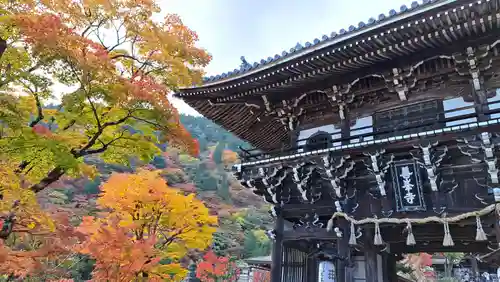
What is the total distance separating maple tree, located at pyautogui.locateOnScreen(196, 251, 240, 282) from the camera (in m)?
24.3

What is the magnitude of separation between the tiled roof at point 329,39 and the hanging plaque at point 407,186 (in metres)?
3.19

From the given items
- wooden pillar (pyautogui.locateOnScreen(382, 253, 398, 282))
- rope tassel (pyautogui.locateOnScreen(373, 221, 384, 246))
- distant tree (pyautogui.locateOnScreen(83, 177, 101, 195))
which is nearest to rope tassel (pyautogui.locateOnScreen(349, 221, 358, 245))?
rope tassel (pyautogui.locateOnScreen(373, 221, 384, 246))

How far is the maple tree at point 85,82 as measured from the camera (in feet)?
20.3

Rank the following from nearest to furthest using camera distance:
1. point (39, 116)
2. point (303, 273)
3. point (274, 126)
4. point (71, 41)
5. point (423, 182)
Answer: point (71, 41)
point (39, 116)
point (423, 182)
point (303, 273)
point (274, 126)

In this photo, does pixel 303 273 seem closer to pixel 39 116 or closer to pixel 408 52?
pixel 408 52

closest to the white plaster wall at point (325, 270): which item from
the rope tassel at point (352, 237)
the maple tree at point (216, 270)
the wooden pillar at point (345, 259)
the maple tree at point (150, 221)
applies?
the wooden pillar at point (345, 259)

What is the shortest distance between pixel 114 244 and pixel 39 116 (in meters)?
4.61

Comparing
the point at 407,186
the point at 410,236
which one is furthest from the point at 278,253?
the point at 407,186

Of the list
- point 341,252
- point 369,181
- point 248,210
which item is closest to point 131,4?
point 369,181

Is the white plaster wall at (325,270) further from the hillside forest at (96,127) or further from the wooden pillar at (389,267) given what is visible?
the hillside forest at (96,127)

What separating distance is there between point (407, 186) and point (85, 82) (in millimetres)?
7370

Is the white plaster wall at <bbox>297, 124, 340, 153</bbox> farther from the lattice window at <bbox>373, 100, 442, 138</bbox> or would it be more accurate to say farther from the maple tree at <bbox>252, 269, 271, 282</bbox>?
the maple tree at <bbox>252, 269, 271, 282</bbox>

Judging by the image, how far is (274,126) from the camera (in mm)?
11969

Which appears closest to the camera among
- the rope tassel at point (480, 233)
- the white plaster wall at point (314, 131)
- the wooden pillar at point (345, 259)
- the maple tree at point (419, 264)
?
the rope tassel at point (480, 233)
